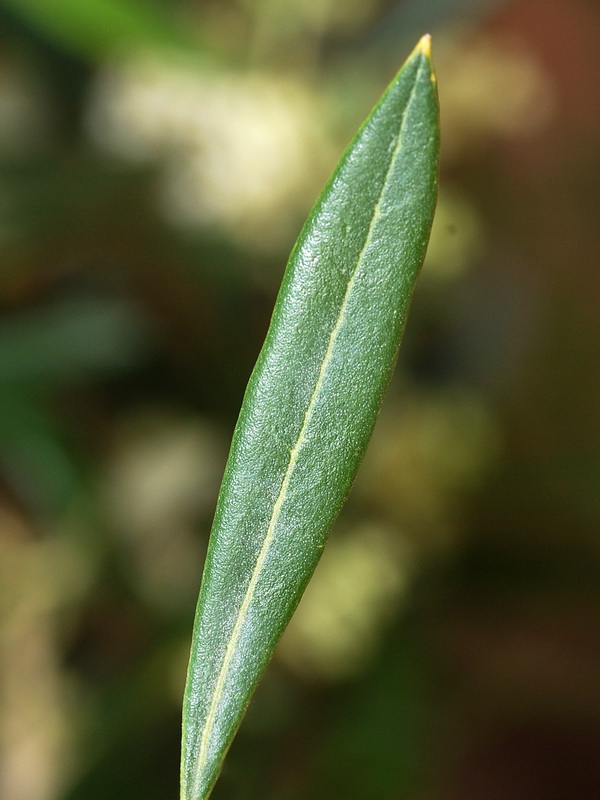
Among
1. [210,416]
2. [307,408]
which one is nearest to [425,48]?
[307,408]

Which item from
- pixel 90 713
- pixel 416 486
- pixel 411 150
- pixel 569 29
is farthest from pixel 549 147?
pixel 411 150

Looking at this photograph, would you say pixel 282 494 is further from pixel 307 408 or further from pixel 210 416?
pixel 210 416

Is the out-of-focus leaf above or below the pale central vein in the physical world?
above

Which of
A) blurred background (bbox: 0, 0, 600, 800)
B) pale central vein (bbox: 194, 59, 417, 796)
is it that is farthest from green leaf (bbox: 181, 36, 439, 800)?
blurred background (bbox: 0, 0, 600, 800)

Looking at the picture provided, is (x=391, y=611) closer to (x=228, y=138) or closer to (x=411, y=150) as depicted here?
(x=228, y=138)

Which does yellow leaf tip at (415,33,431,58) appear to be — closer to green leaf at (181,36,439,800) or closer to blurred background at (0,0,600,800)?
green leaf at (181,36,439,800)

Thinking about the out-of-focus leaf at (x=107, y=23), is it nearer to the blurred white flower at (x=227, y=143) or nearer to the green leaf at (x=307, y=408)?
the blurred white flower at (x=227, y=143)
